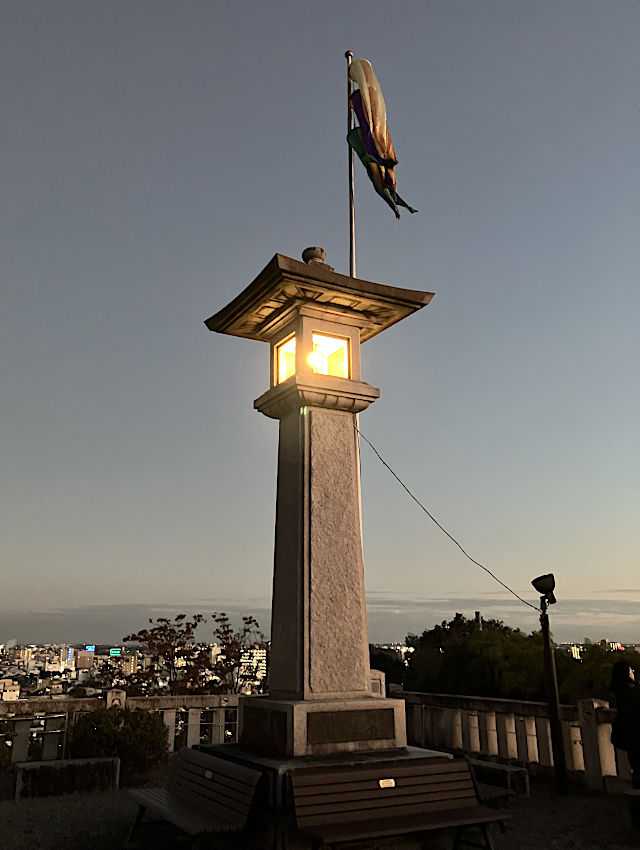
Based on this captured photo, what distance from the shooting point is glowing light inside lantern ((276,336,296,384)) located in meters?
7.06

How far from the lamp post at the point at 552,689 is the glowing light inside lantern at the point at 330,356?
3516 mm

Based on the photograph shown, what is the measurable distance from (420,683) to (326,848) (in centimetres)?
837

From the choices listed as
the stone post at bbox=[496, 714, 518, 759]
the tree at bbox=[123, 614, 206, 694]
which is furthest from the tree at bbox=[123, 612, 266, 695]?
the stone post at bbox=[496, 714, 518, 759]

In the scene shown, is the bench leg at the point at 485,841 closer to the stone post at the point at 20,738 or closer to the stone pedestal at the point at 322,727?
the stone pedestal at the point at 322,727

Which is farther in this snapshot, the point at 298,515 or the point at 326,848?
the point at 298,515

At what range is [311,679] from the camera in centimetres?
575

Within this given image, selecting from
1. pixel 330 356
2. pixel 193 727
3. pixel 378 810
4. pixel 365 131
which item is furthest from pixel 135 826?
pixel 365 131

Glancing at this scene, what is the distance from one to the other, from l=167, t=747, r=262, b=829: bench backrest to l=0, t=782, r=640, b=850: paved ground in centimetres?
43

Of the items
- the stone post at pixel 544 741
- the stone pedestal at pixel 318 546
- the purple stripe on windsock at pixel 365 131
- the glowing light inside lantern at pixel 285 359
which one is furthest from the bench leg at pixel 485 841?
the purple stripe on windsock at pixel 365 131

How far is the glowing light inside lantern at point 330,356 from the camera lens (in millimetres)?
6938

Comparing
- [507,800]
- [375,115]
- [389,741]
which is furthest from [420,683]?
[375,115]

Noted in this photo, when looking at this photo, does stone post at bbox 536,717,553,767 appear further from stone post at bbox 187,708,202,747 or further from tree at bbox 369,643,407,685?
tree at bbox 369,643,407,685

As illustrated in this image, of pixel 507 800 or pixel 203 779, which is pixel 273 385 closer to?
pixel 203 779

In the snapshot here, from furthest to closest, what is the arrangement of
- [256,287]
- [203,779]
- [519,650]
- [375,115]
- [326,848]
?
[519,650] → [375,115] → [256,287] → [203,779] → [326,848]
